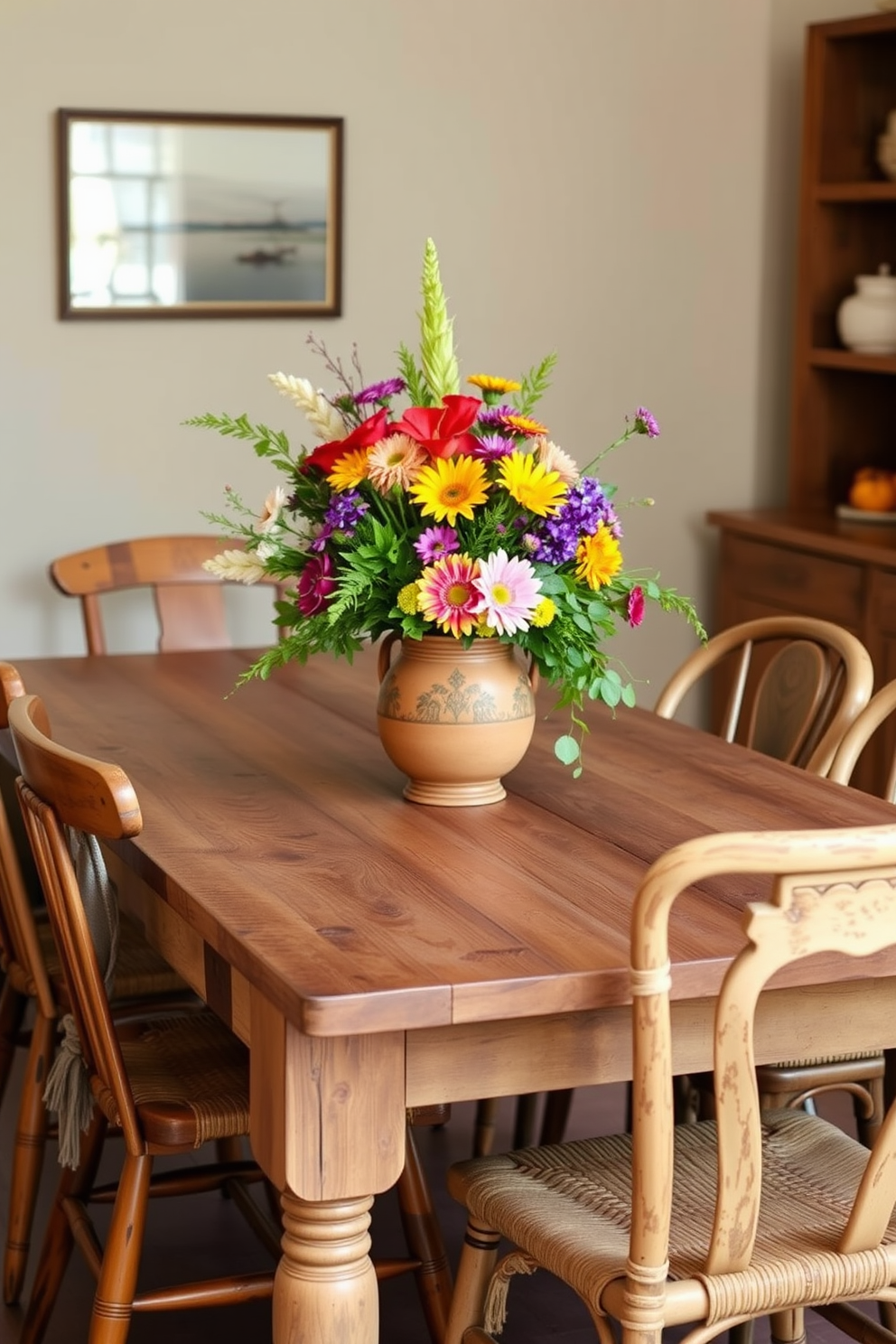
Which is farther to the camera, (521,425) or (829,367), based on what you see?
(829,367)

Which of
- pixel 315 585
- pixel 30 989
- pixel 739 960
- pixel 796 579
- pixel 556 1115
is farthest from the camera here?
pixel 796 579

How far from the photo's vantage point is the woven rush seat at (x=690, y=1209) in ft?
5.44

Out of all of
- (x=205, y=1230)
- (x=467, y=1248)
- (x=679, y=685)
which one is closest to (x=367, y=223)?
(x=679, y=685)

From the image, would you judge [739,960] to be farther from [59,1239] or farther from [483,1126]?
[483,1126]

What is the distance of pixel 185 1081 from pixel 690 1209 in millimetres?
621

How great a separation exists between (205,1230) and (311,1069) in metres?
1.29

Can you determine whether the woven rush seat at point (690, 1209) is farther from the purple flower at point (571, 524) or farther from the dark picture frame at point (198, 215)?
the dark picture frame at point (198, 215)

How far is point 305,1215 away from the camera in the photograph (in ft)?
5.29

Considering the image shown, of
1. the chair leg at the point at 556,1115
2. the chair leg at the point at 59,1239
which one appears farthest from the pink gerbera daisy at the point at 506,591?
the chair leg at the point at 556,1115

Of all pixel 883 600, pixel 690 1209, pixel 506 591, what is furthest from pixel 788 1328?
pixel 883 600

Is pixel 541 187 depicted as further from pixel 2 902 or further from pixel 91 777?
pixel 91 777

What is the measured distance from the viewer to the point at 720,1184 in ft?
5.24

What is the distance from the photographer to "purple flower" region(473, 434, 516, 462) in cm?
200

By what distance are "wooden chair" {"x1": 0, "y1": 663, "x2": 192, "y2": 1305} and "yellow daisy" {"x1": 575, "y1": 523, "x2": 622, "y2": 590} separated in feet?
2.47
